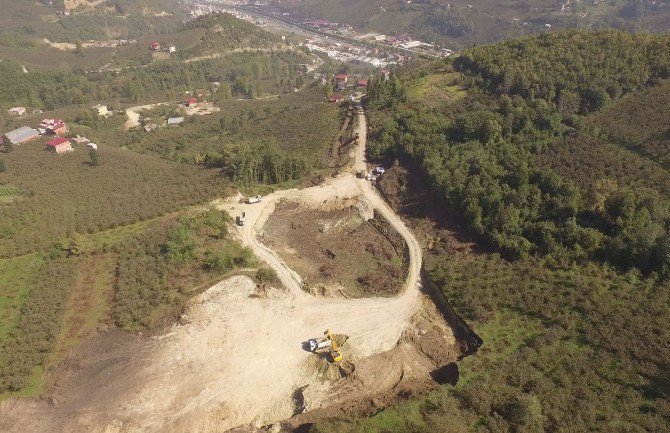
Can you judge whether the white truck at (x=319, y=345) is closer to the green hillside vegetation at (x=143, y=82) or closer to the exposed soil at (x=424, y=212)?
the exposed soil at (x=424, y=212)

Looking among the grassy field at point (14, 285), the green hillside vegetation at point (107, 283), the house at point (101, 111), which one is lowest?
the house at point (101, 111)

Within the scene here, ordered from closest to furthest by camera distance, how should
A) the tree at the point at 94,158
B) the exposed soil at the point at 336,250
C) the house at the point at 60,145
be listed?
the exposed soil at the point at 336,250
the tree at the point at 94,158
the house at the point at 60,145

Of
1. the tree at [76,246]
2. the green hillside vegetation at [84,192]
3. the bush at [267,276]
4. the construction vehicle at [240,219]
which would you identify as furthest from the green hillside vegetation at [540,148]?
the tree at [76,246]

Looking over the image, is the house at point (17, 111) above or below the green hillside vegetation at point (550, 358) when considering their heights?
below

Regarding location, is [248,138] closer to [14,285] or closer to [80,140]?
[80,140]

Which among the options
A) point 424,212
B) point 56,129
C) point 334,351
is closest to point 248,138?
point 56,129

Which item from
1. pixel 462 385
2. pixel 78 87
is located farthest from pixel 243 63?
pixel 462 385
